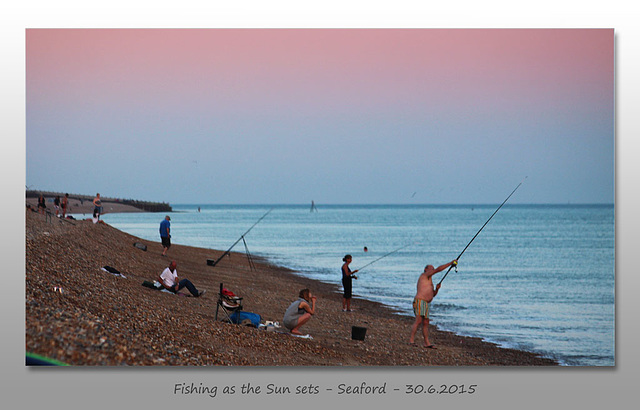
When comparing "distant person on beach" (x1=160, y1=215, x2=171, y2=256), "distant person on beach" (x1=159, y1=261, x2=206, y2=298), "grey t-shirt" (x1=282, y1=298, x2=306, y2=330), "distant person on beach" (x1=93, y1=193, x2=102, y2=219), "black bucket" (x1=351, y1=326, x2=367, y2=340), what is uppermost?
"distant person on beach" (x1=93, y1=193, x2=102, y2=219)

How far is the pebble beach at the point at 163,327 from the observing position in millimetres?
6930

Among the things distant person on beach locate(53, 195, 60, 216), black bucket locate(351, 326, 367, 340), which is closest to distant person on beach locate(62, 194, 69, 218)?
distant person on beach locate(53, 195, 60, 216)

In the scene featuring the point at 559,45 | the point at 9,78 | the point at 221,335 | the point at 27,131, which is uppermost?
the point at 559,45

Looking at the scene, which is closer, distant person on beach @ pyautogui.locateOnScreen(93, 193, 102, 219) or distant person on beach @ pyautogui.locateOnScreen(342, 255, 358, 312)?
distant person on beach @ pyautogui.locateOnScreen(93, 193, 102, 219)

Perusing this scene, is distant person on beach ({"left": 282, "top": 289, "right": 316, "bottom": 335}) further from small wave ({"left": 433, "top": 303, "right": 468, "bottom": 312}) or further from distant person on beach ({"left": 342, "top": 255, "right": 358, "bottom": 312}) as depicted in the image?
small wave ({"left": 433, "top": 303, "right": 468, "bottom": 312})

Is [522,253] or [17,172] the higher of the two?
[17,172]

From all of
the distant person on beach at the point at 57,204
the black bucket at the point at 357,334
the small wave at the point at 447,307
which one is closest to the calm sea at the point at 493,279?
the small wave at the point at 447,307

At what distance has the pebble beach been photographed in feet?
22.7

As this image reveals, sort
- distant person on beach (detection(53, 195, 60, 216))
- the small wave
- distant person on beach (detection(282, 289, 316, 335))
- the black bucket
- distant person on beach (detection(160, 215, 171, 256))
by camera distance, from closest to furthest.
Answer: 1. distant person on beach (detection(282, 289, 316, 335))
2. the black bucket
3. distant person on beach (detection(53, 195, 60, 216))
4. distant person on beach (detection(160, 215, 171, 256))
5. the small wave

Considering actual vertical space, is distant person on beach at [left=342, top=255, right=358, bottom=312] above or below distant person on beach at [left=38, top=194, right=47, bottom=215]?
below
